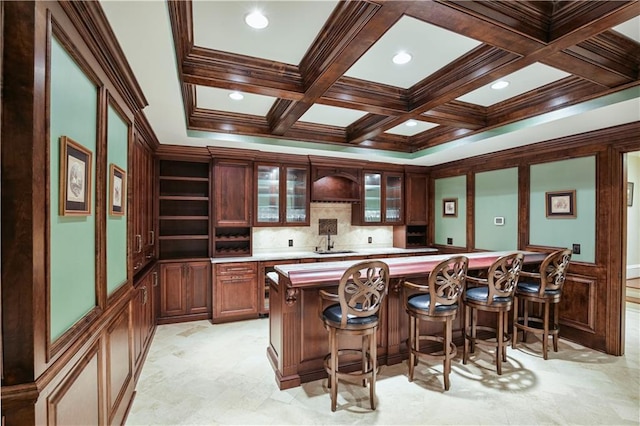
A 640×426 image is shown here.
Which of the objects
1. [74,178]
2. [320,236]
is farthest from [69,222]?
[320,236]

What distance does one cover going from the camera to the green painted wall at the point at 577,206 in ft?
11.8

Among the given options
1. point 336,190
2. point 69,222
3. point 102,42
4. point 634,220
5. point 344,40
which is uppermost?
point 344,40

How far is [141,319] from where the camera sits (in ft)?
9.84

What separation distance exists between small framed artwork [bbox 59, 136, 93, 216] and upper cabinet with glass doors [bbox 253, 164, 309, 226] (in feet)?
10.5

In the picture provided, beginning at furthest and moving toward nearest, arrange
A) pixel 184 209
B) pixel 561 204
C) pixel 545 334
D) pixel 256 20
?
pixel 184 209, pixel 561 204, pixel 545 334, pixel 256 20

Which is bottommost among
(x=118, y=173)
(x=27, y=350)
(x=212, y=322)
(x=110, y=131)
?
(x=212, y=322)

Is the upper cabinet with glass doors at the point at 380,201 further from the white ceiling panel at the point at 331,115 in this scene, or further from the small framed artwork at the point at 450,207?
the white ceiling panel at the point at 331,115

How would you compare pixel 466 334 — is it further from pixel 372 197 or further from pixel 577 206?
pixel 372 197

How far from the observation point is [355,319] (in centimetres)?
231

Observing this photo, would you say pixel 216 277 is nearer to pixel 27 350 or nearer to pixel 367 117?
pixel 367 117

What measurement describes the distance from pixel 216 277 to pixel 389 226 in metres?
3.52

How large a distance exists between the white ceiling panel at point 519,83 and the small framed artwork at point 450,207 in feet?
7.72

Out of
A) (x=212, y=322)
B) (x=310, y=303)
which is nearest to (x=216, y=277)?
(x=212, y=322)

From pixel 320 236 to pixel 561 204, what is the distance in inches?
140
